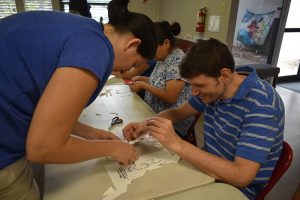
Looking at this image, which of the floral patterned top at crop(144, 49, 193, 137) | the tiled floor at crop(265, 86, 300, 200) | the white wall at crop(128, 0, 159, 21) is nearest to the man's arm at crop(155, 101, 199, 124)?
the floral patterned top at crop(144, 49, 193, 137)

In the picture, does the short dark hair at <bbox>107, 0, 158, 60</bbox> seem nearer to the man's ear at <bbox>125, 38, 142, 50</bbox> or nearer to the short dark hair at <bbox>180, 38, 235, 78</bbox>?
the man's ear at <bbox>125, 38, 142, 50</bbox>

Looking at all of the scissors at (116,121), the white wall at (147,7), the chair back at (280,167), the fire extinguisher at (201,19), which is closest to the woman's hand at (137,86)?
the scissors at (116,121)

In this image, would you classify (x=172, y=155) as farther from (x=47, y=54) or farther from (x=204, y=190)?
(x=47, y=54)

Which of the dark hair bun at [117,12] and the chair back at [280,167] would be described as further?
the chair back at [280,167]

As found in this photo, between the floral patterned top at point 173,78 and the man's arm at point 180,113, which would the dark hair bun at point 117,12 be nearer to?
the man's arm at point 180,113

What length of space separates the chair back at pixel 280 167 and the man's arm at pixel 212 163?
0.16m

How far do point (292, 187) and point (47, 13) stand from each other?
215cm

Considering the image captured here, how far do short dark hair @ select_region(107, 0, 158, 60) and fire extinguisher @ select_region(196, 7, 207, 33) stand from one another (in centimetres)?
267

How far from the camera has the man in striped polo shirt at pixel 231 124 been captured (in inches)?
36.9

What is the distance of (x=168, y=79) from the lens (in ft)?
5.54

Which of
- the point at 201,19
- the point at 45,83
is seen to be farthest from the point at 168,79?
the point at 201,19

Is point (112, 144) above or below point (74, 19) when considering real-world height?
below

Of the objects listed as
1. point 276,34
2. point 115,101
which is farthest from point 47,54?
point 276,34

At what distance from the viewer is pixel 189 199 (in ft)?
2.72
